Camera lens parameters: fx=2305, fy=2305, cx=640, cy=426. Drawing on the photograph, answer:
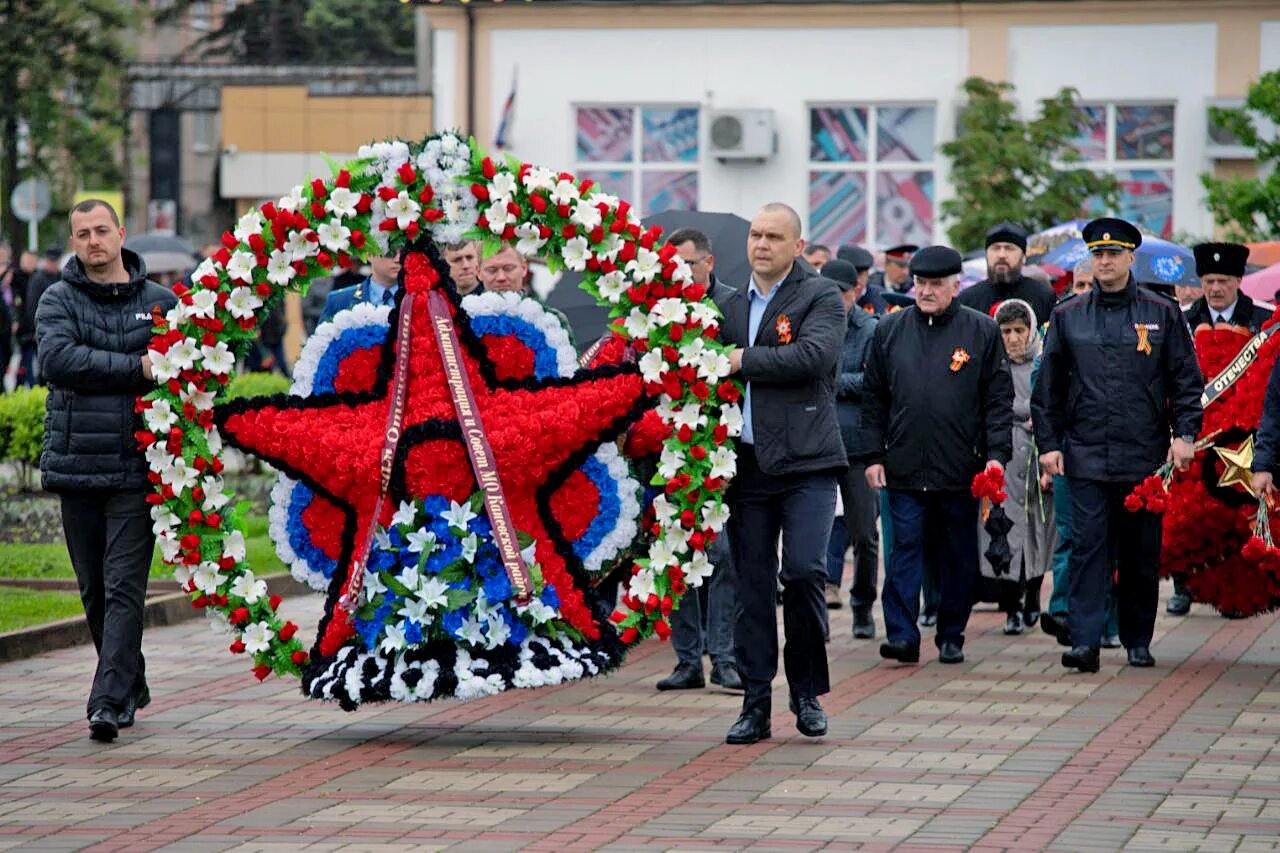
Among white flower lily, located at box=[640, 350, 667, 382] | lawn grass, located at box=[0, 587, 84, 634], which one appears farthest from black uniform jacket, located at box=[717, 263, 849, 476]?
lawn grass, located at box=[0, 587, 84, 634]

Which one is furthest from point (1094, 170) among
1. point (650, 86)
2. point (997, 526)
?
point (997, 526)

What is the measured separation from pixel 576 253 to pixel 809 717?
2116 millimetres

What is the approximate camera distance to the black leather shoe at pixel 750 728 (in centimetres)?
928

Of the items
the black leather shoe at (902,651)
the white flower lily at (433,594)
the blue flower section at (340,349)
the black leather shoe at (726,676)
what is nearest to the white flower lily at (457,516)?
the white flower lily at (433,594)

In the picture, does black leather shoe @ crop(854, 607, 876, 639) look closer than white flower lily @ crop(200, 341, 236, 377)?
No

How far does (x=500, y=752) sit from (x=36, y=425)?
1073 centimetres

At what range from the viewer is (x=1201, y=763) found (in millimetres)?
8844

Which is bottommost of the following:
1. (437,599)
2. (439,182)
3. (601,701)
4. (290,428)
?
(601,701)

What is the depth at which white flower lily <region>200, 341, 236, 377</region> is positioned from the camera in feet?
31.0

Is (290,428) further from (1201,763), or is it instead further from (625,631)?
(1201,763)

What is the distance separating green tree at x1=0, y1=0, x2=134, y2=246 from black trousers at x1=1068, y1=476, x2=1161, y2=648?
84.8ft

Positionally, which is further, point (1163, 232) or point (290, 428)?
point (1163, 232)

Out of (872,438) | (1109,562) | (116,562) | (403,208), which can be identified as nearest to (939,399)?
(872,438)

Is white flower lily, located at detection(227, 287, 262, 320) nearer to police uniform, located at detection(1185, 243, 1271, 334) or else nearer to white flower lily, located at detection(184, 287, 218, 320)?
white flower lily, located at detection(184, 287, 218, 320)
